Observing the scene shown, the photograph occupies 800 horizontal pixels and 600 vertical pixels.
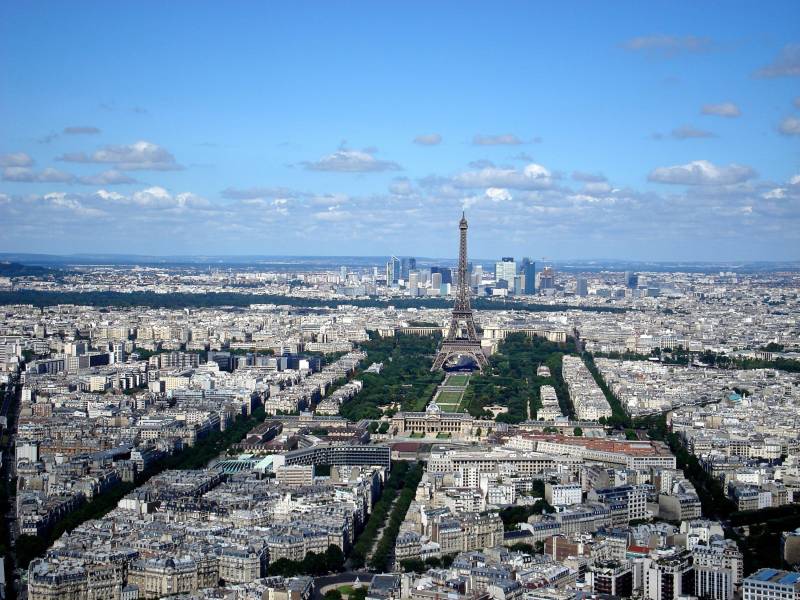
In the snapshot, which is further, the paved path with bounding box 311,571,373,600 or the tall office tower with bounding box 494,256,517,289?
the tall office tower with bounding box 494,256,517,289

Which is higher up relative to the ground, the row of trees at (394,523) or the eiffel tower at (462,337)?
the eiffel tower at (462,337)

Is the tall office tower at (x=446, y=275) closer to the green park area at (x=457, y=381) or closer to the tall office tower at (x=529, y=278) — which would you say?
the tall office tower at (x=529, y=278)

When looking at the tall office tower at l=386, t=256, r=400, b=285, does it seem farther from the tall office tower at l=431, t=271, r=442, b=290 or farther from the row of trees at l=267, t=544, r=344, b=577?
the row of trees at l=267, t=544, r=344, b=577

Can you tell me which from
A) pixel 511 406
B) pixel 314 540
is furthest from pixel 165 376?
pixel 314 540

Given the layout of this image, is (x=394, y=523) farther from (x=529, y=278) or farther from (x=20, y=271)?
(x=20, y=271)

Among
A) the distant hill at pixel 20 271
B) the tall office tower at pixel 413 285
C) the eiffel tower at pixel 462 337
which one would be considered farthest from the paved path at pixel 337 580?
the distant hill at pixel 20 271

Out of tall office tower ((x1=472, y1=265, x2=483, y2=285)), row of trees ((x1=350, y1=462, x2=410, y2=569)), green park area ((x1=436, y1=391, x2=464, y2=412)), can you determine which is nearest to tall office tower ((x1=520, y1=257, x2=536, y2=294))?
tall office tower ((x1=472, y1=265, x2=483, y2=285))

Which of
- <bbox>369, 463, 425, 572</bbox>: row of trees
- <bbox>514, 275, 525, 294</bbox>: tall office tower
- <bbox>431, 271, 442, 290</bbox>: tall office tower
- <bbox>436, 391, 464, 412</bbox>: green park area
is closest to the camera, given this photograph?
<bbox>369, 463, 425, 572</bbox>: row of trees
